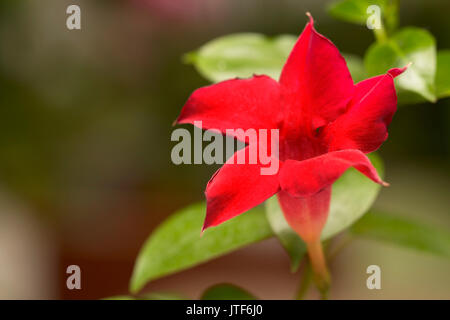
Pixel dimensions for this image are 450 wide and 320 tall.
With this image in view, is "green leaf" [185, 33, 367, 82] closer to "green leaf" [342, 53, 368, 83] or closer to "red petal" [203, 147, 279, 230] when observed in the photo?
"green leaf" [342, 53, 368, 83]

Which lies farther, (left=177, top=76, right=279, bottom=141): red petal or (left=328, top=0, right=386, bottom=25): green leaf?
(left=328, top=0, right=386, bottom=25): green leaf

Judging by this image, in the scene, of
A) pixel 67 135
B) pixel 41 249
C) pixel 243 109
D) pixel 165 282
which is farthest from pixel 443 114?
pixel 243 109

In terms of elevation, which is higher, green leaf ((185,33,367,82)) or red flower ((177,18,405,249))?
green leaf ((185,33,367,82))

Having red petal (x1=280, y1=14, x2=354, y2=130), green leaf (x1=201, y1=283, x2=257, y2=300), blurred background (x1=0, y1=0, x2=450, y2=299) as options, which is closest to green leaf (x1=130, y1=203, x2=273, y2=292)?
green leaf (x1=201, y1=283, x2=257, y2=300)

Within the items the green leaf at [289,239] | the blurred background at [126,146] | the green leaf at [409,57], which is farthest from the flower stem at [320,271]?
the blurred background at [126,146]

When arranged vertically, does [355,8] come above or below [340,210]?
above

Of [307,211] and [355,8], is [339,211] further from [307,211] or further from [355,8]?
[355,8]

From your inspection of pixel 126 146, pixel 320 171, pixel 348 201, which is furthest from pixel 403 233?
pixel 126 146
